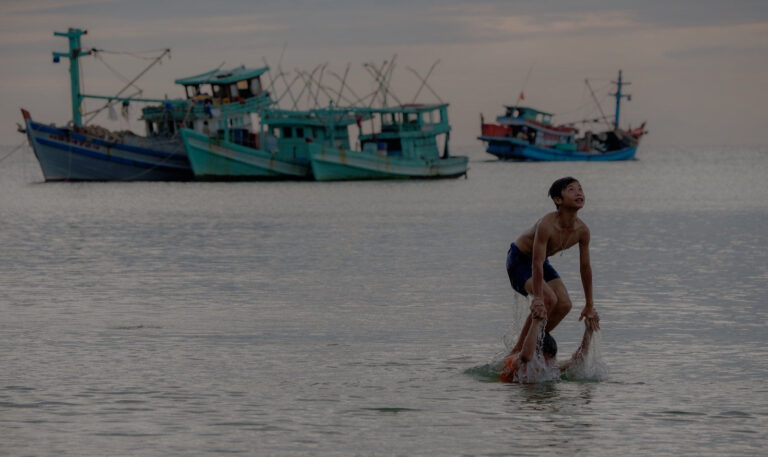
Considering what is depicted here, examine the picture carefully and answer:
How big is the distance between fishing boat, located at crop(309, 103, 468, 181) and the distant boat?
5111 mm

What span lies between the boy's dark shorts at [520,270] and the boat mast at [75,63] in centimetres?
5961

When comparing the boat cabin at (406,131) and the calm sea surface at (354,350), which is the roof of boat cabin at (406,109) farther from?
the calm sea surface at (354,350)

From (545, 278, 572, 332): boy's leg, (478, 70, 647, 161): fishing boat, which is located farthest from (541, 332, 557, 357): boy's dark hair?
(478, 70, 647, 161): fishing boat

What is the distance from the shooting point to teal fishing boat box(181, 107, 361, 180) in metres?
64.1

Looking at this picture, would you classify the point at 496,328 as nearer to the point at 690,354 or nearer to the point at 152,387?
the point at 690,354

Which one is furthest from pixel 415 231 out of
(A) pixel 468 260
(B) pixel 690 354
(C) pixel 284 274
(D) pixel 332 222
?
(B) pixel 690 354

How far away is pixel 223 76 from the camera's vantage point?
66000mm

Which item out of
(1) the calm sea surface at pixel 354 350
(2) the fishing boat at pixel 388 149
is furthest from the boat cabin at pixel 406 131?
(1) the calm sea surface at pixel 354 350

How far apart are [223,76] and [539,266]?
58.1 m

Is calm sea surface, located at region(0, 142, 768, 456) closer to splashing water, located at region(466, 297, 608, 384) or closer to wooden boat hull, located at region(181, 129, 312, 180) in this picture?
splashing water, located at region(466, 297, 608, 384)

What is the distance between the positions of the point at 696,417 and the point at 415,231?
72.4 feet

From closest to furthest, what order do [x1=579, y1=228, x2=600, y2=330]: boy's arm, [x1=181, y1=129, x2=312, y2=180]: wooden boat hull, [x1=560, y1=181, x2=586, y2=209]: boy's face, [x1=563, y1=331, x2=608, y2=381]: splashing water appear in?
[x1=560, y1=181, x2=586, y2=209]: boy's face → [x1=579, y1=228, x2=600, y2=330]: boy's arm → [x1=563, y1=331, x2=608, y2=381]: splashing water → [x1=181, y1=129, x2=312, y2=180]: wooden boat hull

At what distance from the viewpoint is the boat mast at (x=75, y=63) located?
66875 millimetres

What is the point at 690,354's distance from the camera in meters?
11.2
